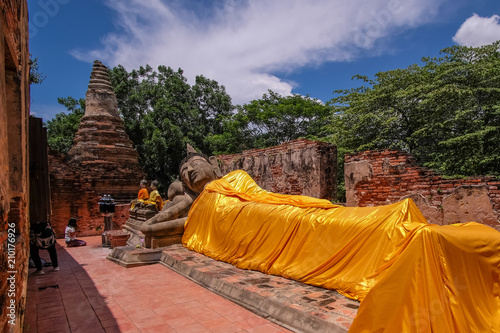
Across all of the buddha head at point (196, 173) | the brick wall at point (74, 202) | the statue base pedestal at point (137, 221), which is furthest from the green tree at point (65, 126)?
the buddha head at point (196, 173)

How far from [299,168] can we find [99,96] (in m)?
10.6

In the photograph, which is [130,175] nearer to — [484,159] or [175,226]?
[175,226]

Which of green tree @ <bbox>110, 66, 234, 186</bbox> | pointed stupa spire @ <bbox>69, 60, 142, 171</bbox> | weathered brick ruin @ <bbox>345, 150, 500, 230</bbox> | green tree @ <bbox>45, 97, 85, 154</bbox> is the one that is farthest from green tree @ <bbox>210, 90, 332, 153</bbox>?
weathered brick ruin @ <bbox>345, 150, 500, 230</bbox>

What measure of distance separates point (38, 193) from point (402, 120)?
31.7 feet

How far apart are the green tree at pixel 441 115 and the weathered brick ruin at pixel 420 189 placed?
2036 millimetres

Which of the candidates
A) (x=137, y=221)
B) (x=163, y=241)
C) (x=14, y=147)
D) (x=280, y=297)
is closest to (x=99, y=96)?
(x=137, y=221)

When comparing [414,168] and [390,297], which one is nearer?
[390,297]

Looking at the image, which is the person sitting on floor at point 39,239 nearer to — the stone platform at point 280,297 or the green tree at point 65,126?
the stone platform at point 280,297

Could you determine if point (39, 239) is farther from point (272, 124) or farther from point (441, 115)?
point (272, 124)

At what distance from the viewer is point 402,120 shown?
10.3 metres

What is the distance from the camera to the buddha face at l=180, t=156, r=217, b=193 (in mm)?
6602

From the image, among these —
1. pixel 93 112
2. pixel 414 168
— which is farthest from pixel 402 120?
pixel 93 112

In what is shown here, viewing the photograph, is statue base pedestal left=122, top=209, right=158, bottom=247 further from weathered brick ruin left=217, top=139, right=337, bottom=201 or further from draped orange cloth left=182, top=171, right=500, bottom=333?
draped orange cloth left=182, top=171, right=500, bottom=333

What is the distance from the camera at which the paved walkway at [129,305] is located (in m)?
3.16
